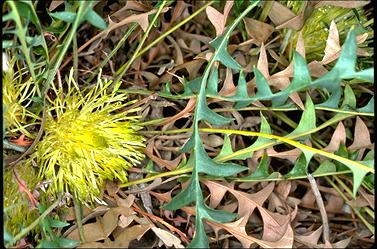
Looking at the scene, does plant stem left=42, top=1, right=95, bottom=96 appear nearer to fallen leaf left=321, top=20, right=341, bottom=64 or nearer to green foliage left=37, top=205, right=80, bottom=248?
green foliage left=37, top=205, right=80, bottom=248

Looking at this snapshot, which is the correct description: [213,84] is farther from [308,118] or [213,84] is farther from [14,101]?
[14,101]

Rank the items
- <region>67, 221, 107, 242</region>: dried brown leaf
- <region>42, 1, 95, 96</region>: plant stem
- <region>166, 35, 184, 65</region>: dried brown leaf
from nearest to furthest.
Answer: <region>42, 1, 95, 96</region>: plant stem
<region>67, 221, 107, 242</region>: dried brown leaf
<region>166, 35, 184, 65</region>: dried brown leaf

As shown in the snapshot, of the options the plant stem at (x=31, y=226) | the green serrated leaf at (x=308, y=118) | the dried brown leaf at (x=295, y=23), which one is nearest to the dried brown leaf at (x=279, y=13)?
the dried brown leaf at (x=295, y=23)

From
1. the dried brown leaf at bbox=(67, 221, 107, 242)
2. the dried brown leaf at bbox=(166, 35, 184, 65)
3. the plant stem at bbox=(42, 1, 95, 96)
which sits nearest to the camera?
the plant stem at bbox=(42, 1, 95, 96)

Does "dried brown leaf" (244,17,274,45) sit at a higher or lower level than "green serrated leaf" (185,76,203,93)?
higher

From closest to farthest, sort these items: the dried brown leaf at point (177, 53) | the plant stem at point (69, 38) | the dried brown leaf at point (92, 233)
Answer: the plant stem at point (69, 38)
the dried brown leaf at point (92, 233)
the dried brown leaf at point (177, 53)

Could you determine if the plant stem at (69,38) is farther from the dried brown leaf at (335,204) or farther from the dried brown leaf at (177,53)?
the dried brown leaf at (335,204)

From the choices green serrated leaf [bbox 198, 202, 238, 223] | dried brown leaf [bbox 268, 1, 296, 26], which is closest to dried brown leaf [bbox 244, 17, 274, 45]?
dried brown leaf [bbox 268, 1, 296, 26]

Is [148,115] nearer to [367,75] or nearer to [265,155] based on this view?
[265,155]

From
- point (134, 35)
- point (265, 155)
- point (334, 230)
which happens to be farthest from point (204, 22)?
point (334, 230)
